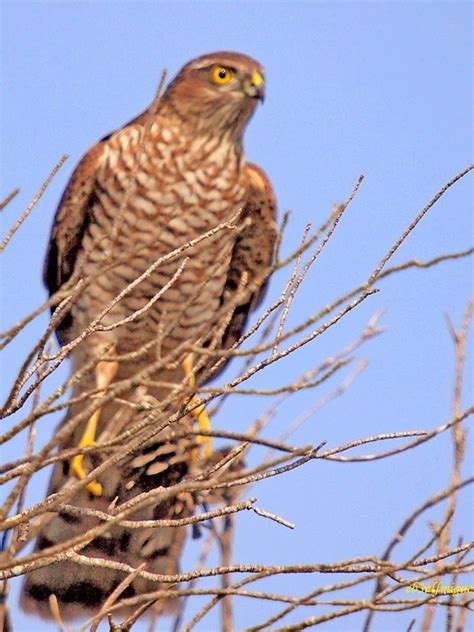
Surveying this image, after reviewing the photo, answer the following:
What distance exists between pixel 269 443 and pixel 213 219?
2863mm

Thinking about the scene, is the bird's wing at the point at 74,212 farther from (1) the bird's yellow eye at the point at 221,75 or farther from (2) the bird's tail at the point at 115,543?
(2) the bird's tail at the point at 115,543

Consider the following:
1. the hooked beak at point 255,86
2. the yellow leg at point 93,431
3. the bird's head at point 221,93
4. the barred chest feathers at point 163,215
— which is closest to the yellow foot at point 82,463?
the yellow leg at point 93,431

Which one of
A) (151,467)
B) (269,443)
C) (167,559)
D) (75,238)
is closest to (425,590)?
(269,443)

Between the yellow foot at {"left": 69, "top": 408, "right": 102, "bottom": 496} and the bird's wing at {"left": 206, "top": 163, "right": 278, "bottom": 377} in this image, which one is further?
the bird's wing at {"left": 206, "top": 163, "right": 278, "bottom": 377}

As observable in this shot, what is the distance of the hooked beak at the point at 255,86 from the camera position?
5.19 m

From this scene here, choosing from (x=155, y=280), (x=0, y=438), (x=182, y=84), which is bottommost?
(x=0, y=438)

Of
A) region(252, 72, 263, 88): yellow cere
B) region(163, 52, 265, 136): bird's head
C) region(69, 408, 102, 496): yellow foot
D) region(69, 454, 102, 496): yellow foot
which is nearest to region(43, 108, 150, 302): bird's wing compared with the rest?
region(163, 52, 265, 136): bird's head

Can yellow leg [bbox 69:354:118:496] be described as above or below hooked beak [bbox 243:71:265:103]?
below

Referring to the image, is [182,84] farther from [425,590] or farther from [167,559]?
[425,590]

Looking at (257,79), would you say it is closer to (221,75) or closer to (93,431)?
(221,75)

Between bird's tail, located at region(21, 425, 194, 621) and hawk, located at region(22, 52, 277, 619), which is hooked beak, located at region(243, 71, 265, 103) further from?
bird's tail, located at region(21, 425, 194, 621)

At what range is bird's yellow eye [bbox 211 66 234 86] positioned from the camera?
17.6ft

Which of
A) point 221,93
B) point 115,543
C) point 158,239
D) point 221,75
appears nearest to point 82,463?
point 115,543

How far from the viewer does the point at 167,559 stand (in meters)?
4.48
